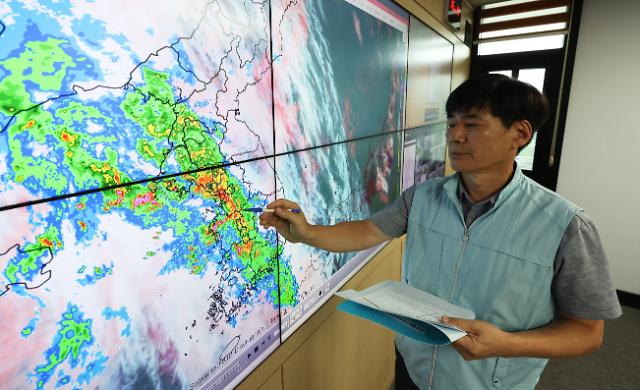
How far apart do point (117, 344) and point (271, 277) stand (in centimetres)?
49

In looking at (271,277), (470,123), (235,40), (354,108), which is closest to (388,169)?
(354,108)

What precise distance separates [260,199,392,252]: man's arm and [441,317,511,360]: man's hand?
1.61ft

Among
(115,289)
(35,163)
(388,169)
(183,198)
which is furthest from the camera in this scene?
(388,169)

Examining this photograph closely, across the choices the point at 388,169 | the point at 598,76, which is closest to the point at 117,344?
the point at 388,169

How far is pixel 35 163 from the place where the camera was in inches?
20.9

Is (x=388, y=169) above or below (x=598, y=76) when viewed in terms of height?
below

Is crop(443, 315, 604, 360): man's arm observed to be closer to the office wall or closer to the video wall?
the video wall

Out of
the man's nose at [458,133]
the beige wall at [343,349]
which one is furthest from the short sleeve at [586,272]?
the beige wall at [343,349]

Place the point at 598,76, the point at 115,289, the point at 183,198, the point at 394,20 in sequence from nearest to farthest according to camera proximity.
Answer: the point at 115,289 → the point at 183,198 → the point at 394,20 → the point at 598,76

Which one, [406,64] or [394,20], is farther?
[406,64]

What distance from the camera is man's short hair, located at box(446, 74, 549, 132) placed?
101 cm

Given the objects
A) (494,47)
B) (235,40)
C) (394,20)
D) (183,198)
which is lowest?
(183,198)

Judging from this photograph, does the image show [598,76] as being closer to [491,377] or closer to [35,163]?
[491,377]

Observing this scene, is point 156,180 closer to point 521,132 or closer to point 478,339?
point 478,339
